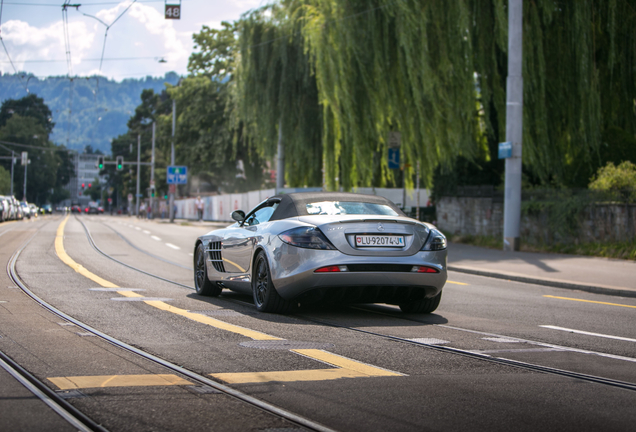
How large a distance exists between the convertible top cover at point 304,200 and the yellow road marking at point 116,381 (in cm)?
377

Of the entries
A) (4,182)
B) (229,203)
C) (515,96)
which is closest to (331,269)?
(515,96)

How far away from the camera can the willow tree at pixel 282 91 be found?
3080 cm

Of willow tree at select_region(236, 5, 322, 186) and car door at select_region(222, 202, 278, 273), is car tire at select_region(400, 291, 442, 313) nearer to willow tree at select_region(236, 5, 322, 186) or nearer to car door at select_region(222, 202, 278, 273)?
car door at select_region(222, 202, 278, 273)

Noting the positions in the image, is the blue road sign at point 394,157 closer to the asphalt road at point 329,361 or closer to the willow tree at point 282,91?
the willow tree at point 282,91

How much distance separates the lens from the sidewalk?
512 inches

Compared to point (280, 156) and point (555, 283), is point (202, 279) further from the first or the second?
point (280, 156)

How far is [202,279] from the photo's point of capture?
10602 mm

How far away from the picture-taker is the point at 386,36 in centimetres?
2261


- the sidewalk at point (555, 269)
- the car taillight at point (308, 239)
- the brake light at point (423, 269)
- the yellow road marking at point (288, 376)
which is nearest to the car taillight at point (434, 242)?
the brake light at point (423, 269)

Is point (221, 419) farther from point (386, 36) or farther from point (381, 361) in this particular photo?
point (386, 36)

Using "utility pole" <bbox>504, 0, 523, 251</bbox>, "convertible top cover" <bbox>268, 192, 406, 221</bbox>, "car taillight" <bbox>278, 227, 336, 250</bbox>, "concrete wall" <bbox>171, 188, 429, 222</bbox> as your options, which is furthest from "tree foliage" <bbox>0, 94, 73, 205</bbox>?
"car taillight" <bbox>278, 227, 336, 250</bbox>

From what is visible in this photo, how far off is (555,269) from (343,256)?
29.6ft

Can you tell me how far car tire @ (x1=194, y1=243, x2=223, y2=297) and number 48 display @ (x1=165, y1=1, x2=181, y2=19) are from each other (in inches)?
749

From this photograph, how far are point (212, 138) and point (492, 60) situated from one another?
125ft
